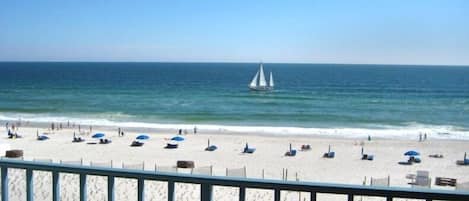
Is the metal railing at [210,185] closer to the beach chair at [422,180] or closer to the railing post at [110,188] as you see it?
the railing post at [110,188]

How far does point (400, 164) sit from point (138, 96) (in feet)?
142

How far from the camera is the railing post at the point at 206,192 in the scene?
2.28 metres

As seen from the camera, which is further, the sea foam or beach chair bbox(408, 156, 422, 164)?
the sea foam

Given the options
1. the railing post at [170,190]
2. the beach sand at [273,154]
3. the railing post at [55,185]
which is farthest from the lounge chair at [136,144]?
the railing post at [170,190]

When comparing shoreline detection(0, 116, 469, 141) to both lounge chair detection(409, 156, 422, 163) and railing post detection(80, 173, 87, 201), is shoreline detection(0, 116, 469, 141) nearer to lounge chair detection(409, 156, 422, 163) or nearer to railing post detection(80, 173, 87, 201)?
lounge chair detection(409, 156, 422, 163)

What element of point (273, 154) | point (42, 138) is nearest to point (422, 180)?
point (273, 154)

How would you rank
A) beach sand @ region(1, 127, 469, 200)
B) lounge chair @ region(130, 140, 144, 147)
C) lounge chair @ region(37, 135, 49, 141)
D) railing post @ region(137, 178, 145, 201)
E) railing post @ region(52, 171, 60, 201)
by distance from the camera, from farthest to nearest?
lounge chair @ region(37, 135, 49, 141), lounge chair @ region(130, 140, 144, 147), beach sand @ region(1, 127, 469, 200), railing post @ region(52, 171, 60, 201), railing post @ region(137, 178, 145, 201)

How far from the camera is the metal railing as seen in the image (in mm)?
2052

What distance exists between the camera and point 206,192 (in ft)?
7.52

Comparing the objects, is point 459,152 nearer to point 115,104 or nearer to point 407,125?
point 407,125

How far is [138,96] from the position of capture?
5984cm

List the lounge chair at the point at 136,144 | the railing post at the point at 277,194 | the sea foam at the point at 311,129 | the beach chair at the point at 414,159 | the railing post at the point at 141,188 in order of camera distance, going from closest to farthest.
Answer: the railing post at the point at 277,194, the railing post at the point at 141,188, the beach chair at the point at 414,159, the lounge chair at the point at 136,144, the sea foam at the point at 311,129

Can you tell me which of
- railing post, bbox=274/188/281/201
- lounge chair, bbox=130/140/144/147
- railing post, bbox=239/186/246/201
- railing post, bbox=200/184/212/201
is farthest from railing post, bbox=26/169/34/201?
lounge chair, bbox=130/140/144/147

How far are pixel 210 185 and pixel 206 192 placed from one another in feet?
0.17
